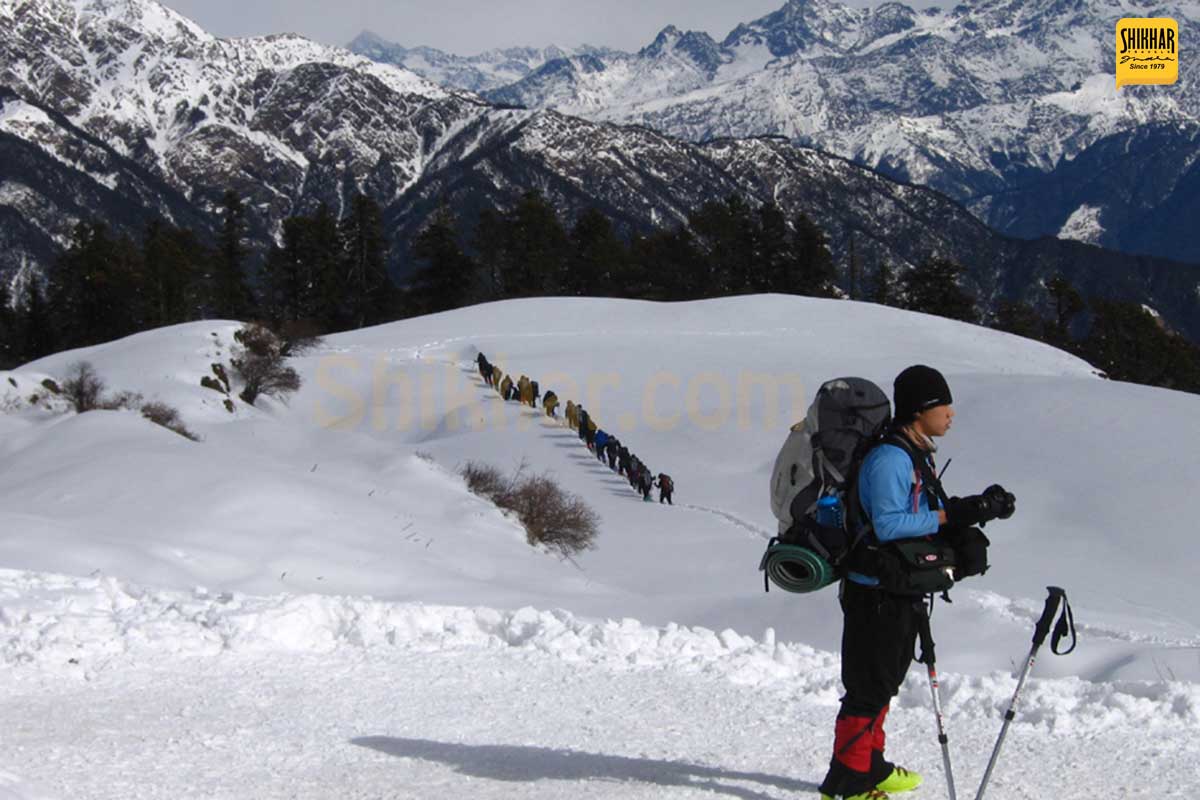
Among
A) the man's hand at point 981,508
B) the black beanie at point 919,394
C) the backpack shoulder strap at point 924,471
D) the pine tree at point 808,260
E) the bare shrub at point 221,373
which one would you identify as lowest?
the man's hand at point 981,508

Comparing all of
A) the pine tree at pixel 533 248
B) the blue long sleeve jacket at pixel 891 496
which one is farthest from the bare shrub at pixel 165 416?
the pine tree at pixel 533 248

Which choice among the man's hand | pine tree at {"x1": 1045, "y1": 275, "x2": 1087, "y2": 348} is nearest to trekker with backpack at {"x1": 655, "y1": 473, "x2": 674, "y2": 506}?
the man's hand

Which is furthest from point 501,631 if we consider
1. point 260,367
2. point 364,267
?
point 364,267

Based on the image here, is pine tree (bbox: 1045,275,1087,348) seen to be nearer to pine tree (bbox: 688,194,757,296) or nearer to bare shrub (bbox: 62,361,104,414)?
pine tree (bbox: 688,194,757,296)

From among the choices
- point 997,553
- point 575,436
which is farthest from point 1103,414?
point 575,436

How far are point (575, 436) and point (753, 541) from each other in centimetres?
1199

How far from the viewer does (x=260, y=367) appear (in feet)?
122

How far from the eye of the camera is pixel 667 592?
15578 mm

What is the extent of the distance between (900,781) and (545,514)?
1304 cm

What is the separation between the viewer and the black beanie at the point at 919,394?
4.72m

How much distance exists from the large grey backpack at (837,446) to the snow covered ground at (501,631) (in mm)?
1455

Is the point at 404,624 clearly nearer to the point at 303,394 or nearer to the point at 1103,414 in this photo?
the point at 1103,414

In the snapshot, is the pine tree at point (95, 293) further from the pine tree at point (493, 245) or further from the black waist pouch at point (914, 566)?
the black waist pouch at point (914, 566)

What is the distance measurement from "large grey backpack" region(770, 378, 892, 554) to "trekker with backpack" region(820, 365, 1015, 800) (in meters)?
0.04
